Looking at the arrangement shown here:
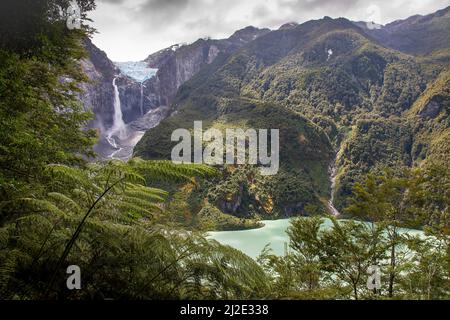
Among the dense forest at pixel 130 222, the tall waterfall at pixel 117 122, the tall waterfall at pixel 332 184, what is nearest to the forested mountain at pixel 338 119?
the tall waterfall at pixel 332 184

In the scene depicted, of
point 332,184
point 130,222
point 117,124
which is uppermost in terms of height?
point 117,124

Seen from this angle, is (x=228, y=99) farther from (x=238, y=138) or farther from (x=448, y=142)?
(x=448, y=142)

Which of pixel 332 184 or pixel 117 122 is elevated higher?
pixel 117 122

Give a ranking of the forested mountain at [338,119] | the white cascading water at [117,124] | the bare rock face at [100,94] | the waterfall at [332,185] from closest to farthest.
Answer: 1. the forested mountain at [338,119]
2. the waterfall at [332,185]
3. the bare rock face at [100,94]
4. the white cascading water at [117,124]

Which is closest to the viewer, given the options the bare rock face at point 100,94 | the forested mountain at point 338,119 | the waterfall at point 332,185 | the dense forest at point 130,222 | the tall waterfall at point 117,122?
the dense forest at point 130,222

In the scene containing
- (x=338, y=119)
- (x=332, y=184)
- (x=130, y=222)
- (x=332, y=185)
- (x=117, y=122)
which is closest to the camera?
(x=130, y=222)

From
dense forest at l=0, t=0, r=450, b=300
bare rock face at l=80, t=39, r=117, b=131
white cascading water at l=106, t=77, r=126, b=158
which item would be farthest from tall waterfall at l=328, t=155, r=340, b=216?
dense forest at l=0, t=0, r=450, b=300

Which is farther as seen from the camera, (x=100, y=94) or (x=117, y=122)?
(x=117, y=122)

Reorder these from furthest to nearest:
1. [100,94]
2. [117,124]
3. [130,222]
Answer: [117,124] → [100,94] → [130,222]

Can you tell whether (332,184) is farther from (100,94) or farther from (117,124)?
(100,94)

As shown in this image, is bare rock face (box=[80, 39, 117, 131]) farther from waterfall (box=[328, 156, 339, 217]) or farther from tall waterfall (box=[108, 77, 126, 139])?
waterfall (box=[328, 156, 339, 217])

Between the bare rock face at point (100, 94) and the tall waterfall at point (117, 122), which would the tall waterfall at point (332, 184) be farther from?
the bare rock face at point (100, 94)

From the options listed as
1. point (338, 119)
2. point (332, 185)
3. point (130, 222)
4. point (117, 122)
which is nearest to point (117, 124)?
point (117, 122)
